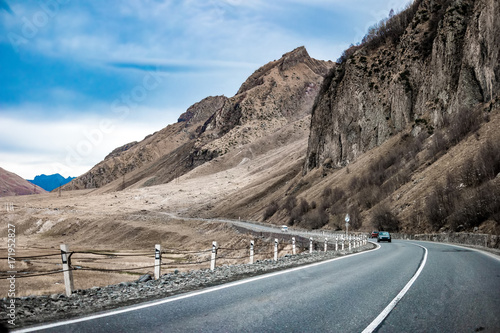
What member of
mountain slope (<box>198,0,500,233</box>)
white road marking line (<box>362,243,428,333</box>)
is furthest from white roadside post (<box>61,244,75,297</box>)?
mountain slope (<box>198,0,500,233</box>)

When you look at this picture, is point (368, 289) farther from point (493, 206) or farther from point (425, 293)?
point (493, 206)

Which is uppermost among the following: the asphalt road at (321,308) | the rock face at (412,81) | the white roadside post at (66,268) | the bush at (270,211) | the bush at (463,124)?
the rock face at (412,81)

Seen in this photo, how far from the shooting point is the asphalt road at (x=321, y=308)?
5391 millimetres

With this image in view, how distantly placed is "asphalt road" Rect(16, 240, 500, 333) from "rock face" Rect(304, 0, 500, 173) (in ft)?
156

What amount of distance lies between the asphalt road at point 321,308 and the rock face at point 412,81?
47524 millimetres

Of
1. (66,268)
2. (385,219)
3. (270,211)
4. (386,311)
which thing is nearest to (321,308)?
(386,311)

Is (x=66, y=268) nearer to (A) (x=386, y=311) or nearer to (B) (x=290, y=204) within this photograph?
(A) (x=386, y=311)

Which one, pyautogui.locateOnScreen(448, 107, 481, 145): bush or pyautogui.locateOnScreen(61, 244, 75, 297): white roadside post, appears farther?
pyautogui.locateOnScreen(448, 107, 481, 145): bush

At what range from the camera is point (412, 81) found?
211 ft

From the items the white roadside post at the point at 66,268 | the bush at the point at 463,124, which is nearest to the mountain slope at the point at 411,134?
the bush at the point at 463,124

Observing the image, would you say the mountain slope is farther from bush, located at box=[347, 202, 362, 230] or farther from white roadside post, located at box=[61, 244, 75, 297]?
white roadside post, located at box=[61, 244, 75, 297]

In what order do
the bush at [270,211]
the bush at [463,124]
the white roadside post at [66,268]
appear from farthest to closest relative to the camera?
the bush at [270,211] < the bush at [463,124] < the white roadside post at [66,268]

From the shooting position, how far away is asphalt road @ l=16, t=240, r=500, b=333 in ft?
17.7

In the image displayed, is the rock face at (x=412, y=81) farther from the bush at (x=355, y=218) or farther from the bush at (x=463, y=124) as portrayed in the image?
the bush at (x=355, y=218)
